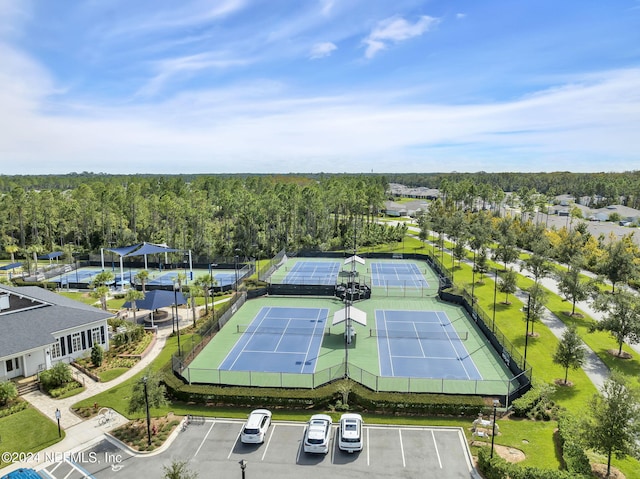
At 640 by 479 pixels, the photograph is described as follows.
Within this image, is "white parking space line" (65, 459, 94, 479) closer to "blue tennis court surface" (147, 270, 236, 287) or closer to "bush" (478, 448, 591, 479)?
"bush" (478, 448, 591, 479)

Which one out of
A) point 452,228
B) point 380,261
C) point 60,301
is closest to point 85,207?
point 60,301

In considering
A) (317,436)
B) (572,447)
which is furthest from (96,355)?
(572,447)

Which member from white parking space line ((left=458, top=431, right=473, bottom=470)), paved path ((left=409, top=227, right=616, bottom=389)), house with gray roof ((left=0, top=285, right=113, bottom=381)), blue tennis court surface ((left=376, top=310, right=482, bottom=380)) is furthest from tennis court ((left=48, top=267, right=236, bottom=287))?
white parking space line ((left=458, top=431, right=473, bottom=470))

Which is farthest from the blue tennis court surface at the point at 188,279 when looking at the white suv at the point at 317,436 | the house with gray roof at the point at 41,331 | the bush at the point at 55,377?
the white suv at the point at 317,436

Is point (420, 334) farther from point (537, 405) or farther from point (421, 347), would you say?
point (537, 405)

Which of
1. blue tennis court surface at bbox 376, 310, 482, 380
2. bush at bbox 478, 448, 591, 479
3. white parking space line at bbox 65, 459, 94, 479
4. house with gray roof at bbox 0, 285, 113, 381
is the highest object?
house with gray roof at bbox 0, 285, 113, 381

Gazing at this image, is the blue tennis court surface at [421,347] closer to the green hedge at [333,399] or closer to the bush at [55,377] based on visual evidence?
the green hedge at [333,399]

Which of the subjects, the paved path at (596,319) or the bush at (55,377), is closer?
the bush at (55,377)
